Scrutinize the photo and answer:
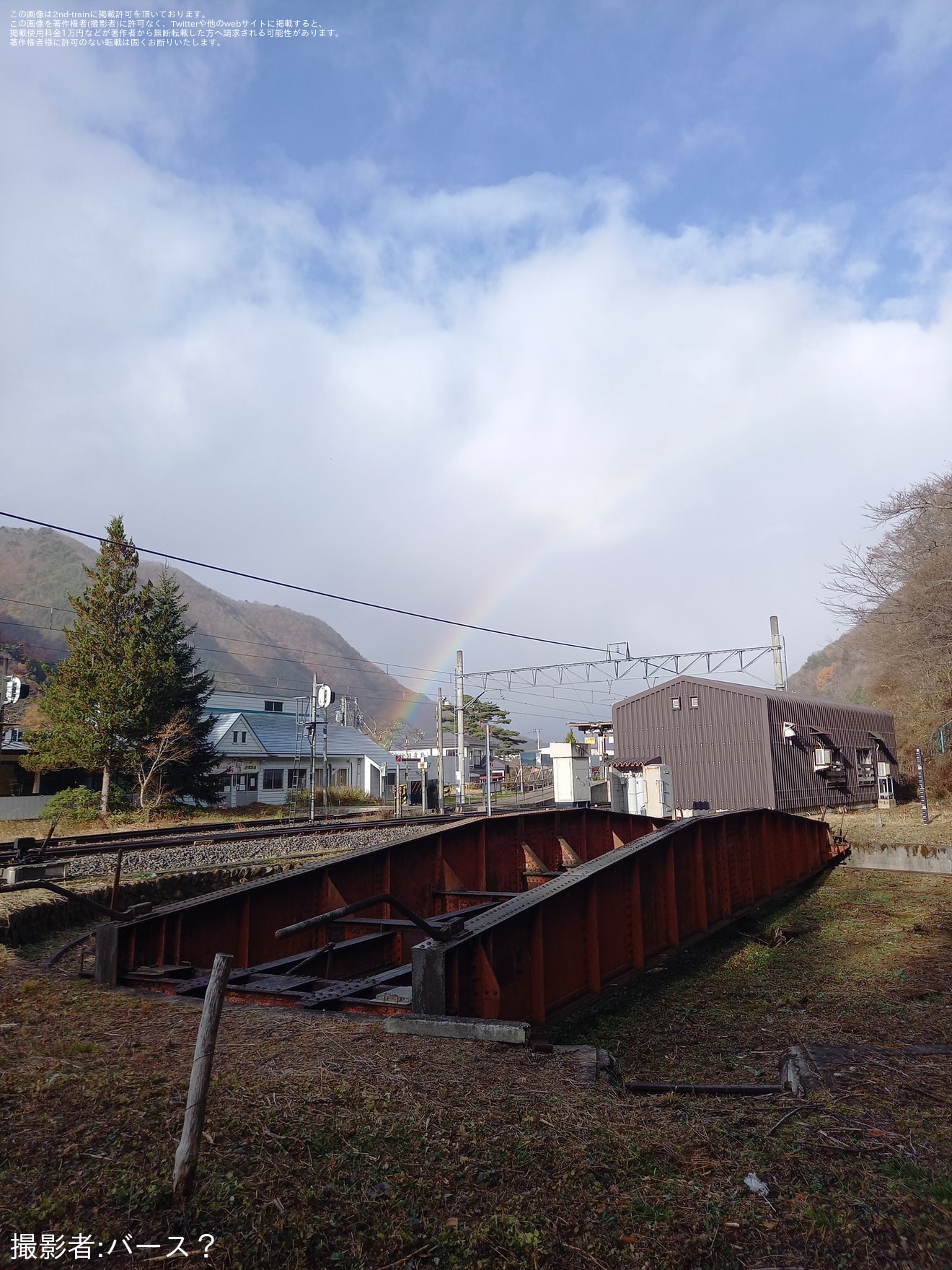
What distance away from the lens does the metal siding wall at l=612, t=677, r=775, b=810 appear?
2988 cm

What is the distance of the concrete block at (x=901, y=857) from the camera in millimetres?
17188

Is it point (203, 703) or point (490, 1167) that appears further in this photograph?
point (203, 703)

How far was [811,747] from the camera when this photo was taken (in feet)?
106

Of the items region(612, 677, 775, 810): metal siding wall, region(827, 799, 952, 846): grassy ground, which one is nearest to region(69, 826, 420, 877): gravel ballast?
region(827, 799, 952, 846): grassy ground

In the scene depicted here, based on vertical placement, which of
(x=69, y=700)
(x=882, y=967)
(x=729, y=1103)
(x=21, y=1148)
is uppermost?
(x=69, y=700)

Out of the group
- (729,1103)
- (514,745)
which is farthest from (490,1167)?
(514,745)

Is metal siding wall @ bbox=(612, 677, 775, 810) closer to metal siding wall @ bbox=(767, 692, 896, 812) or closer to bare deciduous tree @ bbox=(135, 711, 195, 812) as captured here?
metal siding wall @ bbox=(767, 692, 896, 812)

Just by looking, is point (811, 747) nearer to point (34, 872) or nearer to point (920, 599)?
point (920, 599)

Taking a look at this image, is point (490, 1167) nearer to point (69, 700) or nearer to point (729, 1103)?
point (729, 1103)

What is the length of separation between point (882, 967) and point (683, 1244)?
28.3ft

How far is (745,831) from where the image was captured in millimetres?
12898

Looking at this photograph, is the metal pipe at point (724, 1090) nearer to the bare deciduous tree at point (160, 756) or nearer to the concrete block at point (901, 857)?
the concrete block at point (901, 857)

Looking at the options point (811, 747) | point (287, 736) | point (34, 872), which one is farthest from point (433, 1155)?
point (287, 736)

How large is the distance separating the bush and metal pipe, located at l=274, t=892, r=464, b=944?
88.4ft
